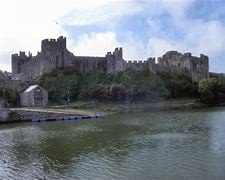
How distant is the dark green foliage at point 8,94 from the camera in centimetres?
7144

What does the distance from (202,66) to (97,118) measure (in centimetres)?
5299

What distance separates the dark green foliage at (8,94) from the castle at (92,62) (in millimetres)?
15048

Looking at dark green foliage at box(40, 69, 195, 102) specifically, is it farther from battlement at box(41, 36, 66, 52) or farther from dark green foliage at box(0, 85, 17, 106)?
dark green foliage at box(0, 85, 17, 106)

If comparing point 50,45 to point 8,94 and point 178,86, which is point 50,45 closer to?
point 8,94

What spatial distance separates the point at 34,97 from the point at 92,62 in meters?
23.6

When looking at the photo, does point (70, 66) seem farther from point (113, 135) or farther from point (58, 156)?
point (58, 156)

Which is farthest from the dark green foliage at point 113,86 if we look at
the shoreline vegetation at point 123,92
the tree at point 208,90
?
the tree at point 208,90

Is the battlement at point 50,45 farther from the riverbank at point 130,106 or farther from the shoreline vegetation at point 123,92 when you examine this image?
the riverbank at point 130,106

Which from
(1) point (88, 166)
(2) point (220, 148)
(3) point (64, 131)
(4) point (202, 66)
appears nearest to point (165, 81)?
(4) point (202, 66)

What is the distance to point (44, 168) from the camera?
22219 mm

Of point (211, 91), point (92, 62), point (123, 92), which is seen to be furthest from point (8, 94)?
point (211, 91)

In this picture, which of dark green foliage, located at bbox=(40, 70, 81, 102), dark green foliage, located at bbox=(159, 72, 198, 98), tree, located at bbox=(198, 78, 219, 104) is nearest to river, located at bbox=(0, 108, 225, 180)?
dark green foliage, located at bbox=(40, 70, 81, 102)

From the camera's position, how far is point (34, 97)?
238 feet

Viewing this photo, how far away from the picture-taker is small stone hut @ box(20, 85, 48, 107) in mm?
72250
